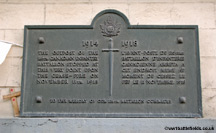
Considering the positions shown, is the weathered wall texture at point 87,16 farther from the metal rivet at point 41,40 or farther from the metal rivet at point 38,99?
the metal rivet at point 38,99

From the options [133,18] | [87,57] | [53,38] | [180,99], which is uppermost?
[133,18]

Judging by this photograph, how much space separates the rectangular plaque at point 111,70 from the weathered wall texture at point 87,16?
0.20 meters

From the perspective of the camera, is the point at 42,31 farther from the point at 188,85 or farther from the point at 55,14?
the point at 188,85

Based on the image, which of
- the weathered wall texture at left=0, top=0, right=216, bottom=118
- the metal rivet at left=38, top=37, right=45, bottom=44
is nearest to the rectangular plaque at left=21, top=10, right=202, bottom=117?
the metal rivet at left=38, top=37, right=45, bottom=44

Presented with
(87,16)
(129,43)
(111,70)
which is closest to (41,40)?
(87,16)

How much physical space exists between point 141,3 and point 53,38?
5.61 feet

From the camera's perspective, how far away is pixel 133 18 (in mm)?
5074

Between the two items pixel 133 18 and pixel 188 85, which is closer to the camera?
pixel 188 85

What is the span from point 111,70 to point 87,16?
1115 millimetres

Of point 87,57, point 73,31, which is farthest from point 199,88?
point 73,31

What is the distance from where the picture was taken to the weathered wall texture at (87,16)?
16.3 ft

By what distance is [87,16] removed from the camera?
511 centimetres

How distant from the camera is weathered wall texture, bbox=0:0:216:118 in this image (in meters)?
4.98

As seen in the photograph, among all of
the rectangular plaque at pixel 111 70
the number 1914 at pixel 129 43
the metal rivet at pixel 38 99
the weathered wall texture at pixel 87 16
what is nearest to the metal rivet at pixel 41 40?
the rectangular plaque at pixel 111 70
